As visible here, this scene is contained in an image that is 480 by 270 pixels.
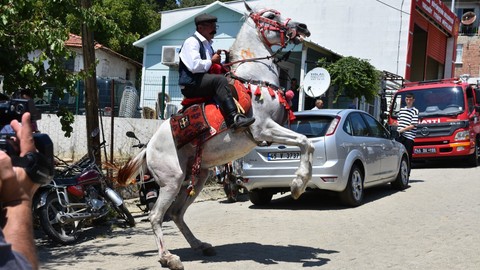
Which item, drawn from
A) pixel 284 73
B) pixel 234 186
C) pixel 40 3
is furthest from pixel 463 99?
pixel 40 3

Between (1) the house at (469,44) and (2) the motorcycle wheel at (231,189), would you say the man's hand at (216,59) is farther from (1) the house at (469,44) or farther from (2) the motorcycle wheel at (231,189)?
(1) the house at (469,44)

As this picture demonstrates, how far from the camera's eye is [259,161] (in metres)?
10.2

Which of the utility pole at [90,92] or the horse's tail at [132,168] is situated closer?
the horse's tail at [132,168]

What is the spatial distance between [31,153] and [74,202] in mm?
6274

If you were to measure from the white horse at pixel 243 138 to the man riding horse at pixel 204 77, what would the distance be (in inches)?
11.0

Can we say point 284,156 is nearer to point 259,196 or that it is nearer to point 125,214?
point 259,196

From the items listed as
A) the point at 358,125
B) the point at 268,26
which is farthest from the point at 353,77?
the point at 268,26

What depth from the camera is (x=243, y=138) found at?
21.9 ft

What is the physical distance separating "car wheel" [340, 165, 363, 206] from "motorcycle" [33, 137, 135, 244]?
147 inches

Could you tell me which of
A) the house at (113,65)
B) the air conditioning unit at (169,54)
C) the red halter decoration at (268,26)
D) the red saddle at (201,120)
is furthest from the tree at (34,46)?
the house at (113,65)

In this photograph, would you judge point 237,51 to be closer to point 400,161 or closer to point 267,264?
point 267,264

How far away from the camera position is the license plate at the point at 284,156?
9.92 metres

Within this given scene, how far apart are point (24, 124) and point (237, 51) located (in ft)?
16.1

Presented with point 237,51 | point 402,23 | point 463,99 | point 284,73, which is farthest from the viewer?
Answer: point 402,23
